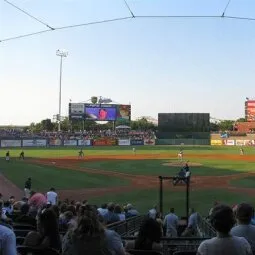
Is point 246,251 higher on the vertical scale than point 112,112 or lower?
lower

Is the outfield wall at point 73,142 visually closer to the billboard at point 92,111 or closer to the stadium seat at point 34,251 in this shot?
the billboard at point 92,111

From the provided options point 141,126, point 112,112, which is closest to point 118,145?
point 112,112

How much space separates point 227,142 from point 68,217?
273 ft

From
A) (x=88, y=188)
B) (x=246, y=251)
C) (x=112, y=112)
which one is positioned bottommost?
(x=88, y=188)

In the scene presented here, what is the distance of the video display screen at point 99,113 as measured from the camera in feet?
300

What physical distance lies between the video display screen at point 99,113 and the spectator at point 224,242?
3418 inches

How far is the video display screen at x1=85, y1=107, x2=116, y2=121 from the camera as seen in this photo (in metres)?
91.4

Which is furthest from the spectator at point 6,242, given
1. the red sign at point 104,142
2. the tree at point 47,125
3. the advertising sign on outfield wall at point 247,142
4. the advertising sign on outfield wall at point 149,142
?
the tree at point 47,125

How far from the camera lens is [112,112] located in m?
93.4

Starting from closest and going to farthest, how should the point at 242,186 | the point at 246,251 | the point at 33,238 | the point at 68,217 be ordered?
the point at 246,251, the point at 33,238, the point at 68,217, the point at 242,186

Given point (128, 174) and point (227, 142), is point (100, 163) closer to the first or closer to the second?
point (128, 174)

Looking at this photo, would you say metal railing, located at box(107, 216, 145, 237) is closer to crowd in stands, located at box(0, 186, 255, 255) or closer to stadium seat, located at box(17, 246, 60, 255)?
crowd in stands, located at box(0, 186, 255, 255)

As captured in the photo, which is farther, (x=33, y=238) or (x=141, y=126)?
(x=141, y=126)

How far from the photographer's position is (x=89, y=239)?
15.7 feet
